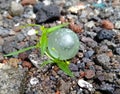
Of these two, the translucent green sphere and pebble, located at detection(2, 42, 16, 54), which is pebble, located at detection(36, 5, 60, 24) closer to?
pebble, located at detection(2, 42, 16, 54)

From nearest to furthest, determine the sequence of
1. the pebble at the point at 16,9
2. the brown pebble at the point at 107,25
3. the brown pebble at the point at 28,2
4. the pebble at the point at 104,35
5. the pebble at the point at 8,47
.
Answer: the pebble at the point at 8,47 → the pebble at the point at 104,35 → the brown pebble at the point at 107,25 → the pebble at the point at 16,9 → the brown pebble at the point at 28,2

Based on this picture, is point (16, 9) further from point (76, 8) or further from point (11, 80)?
point (11, 80)

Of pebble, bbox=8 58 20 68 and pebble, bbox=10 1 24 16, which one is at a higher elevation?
pebble, bbox=10 1 24 16

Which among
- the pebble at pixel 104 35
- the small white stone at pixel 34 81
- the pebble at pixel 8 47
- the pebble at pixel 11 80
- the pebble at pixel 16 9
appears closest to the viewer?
the pebble at pixel 11 80

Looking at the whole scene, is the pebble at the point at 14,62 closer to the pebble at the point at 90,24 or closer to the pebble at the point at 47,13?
the pebble at the point at 47,13

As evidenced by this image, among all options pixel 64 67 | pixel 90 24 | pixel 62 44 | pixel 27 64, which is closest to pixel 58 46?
pixel 62 44

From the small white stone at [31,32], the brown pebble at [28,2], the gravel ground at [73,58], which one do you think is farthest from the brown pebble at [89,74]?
the brown pebble at [28,2]

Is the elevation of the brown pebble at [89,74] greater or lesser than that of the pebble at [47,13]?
lesser

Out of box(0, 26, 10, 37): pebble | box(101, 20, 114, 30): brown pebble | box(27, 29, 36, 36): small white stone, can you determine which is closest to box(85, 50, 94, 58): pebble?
box(101, 20, 114, 30): brown pebble
